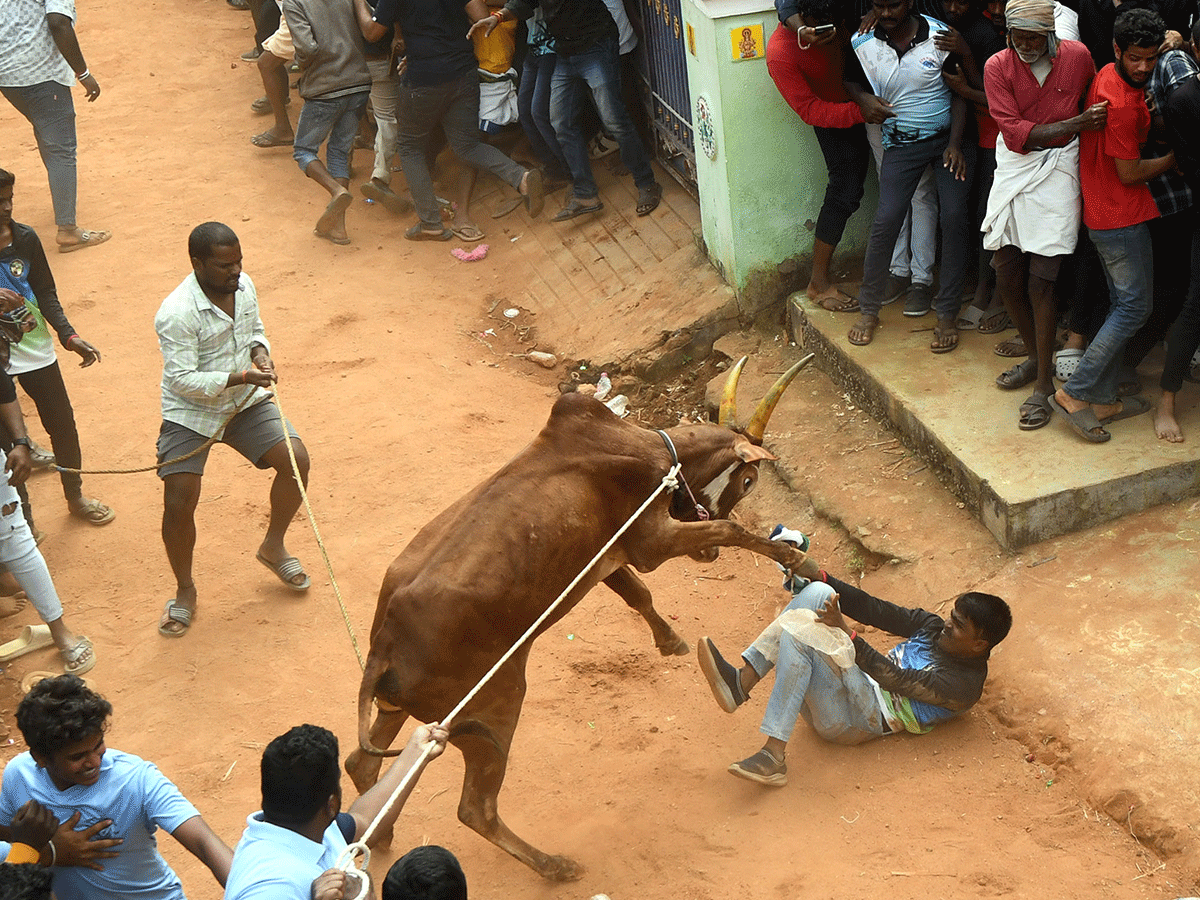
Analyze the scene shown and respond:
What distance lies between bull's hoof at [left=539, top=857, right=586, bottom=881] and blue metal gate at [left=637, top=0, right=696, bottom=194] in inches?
226

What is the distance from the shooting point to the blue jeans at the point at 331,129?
1070 cm

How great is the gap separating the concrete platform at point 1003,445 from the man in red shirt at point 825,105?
29.1 inches

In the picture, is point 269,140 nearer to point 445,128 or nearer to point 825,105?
point 445,128

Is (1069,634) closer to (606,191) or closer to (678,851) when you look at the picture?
(678,851)

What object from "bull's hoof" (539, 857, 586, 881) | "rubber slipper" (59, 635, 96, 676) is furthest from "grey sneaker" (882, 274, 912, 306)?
"rubber slipper" (59, 635, 96, 676)

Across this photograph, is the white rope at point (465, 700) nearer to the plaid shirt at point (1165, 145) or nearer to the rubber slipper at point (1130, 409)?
the rubber slipper at point (1130, 409)

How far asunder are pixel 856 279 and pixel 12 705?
5.80 metres

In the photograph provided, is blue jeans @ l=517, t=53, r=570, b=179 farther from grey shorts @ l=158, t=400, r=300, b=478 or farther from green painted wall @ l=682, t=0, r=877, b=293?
grey shorts @ l=158, t=400, r=300, b=478

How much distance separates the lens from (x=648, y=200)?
32.2ft

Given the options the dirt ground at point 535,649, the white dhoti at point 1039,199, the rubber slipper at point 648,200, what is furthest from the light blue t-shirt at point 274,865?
the rubber slipper at point 648,200

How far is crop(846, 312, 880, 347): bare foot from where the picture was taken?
24.8 ft

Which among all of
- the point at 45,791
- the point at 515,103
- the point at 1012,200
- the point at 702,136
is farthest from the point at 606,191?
the point at 45,791

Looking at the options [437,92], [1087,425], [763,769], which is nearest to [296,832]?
[763,769]

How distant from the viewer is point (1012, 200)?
20.7ft
